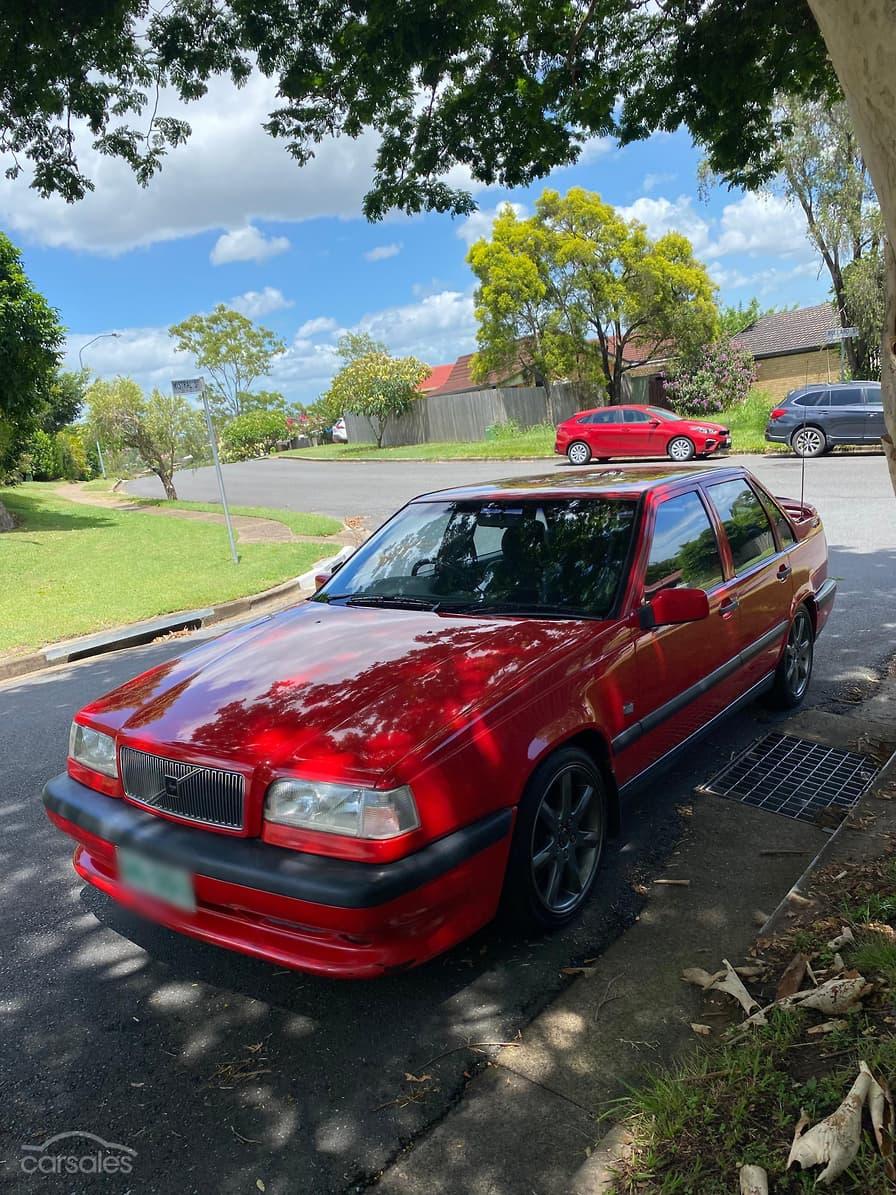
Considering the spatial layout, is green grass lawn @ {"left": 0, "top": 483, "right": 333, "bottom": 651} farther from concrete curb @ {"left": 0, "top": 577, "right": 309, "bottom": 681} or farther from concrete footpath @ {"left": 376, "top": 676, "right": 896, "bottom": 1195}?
concrete footpath @ {"left": 376, "top": 676, "right": 896, "bottom": 1195}

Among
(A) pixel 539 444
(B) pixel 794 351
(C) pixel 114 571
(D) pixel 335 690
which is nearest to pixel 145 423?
(C) pixel 114 571

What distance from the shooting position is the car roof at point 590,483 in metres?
4.12

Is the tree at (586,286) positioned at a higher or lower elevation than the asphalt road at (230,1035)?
higher

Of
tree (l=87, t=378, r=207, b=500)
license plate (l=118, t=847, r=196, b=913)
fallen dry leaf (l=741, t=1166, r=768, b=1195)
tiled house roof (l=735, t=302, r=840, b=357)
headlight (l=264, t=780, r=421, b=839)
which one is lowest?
fallen dry leaf (l=741, t=1166, r=768, b=1195)

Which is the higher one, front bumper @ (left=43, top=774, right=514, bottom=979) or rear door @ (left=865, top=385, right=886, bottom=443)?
rear door @ (left=865, top=385, right=886, bottom=443)

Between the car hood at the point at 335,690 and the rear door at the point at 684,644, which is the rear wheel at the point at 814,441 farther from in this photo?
the car hood at the point at 335,690

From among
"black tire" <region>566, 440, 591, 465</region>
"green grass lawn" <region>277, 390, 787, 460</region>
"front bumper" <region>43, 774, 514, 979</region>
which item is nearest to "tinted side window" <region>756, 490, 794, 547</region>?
"front bumper" <region>43, 774, 514, 979</region>

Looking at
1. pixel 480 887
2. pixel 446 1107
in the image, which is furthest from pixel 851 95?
pixel 446 1107

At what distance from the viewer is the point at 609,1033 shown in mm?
2592

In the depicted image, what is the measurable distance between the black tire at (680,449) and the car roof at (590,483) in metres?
17.2

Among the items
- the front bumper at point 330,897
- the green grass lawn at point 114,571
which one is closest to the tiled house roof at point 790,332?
the green grass lawn at point 114,571

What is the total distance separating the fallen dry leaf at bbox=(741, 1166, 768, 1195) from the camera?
1812 mm

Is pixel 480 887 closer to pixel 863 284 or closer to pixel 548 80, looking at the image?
pixel 548 80

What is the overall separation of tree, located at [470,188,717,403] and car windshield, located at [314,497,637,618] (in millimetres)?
28522
